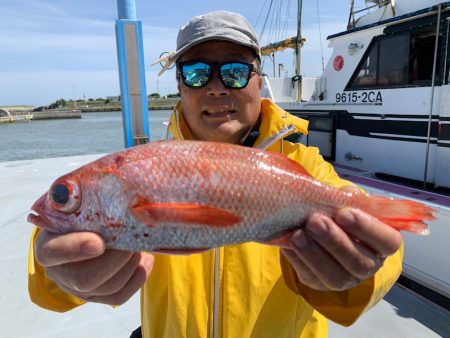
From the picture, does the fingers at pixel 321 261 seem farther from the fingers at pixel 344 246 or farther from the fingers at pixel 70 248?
the fingers at pixel 70 248

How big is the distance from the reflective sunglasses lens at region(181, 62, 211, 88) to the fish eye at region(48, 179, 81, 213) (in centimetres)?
95

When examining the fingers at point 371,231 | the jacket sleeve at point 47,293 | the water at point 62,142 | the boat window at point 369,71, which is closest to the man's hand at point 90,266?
the jacket sleeve at point 47,293

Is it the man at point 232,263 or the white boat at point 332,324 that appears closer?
the man at point 232,263

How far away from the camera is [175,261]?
6.03 ft

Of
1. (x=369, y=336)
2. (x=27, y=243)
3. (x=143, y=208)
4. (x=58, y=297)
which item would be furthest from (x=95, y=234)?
(x=27, y=243)

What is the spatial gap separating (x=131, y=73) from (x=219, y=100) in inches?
235

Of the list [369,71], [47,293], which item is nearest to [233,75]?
[47,293]

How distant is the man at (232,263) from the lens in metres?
1.31

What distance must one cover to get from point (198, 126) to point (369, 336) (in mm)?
2352

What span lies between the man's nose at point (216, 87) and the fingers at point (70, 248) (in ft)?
3.40

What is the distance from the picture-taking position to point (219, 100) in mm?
1970

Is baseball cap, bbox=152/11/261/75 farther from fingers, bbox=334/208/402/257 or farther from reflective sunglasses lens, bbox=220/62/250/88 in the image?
fingers, bbox=334/208/402/257

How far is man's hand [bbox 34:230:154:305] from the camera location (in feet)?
4.04

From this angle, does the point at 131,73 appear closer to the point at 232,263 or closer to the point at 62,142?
the point at 232,263
